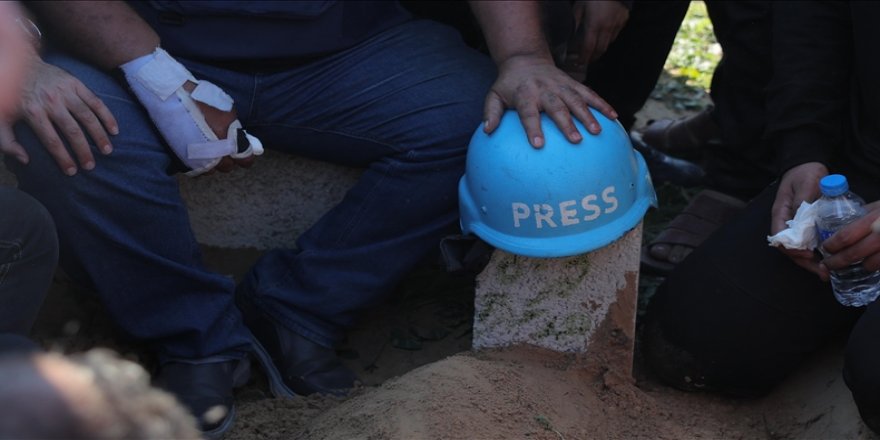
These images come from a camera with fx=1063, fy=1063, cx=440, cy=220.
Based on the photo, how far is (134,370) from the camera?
134cm

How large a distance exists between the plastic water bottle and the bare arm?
0.56 metres

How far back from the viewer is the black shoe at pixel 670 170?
425 cm

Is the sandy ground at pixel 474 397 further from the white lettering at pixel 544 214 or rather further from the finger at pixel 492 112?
the finger at pixel 492 112

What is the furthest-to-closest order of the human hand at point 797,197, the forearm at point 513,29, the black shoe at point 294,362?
the black shoe at point 294,362
the forearm at point 513,29
the human hand at point 797,197

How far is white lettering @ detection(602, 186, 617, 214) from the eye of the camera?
2.60 metres

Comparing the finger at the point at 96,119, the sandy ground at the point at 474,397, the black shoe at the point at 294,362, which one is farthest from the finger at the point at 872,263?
the finger at the point at 96,119

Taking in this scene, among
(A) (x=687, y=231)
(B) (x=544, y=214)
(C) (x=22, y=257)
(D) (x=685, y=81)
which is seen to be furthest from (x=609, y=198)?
(D) (x=685, y=81)

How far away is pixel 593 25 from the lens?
135 inches

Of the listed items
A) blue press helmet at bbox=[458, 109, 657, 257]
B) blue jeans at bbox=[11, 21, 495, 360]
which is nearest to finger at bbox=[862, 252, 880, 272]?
blue press helmet at bbox=[458, 109, 657, 257]

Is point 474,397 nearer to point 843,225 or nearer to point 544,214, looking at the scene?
point 544,214

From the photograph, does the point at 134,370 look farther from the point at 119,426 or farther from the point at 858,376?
the point at 858,376

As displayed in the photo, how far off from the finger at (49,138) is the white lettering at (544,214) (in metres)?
1.15

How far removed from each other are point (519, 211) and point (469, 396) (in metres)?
0.47

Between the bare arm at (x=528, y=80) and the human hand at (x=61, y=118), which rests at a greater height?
the human hand at (x=61, y=118)
